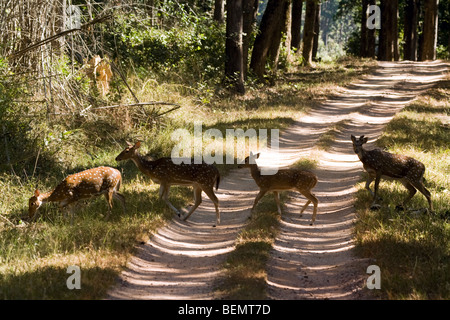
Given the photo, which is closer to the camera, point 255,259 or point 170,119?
point 255,259

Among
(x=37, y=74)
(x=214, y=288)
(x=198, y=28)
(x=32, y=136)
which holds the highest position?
(x=198, y=28)

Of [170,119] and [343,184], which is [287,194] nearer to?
[343,184]

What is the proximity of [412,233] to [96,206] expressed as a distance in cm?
613

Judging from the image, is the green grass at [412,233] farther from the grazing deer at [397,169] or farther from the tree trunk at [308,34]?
the tree trunk at [308,34]

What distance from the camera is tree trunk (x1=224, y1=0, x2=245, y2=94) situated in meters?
24.7

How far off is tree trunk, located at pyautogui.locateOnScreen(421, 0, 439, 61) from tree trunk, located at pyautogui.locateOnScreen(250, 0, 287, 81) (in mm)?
16351

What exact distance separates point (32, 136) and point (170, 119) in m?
4.96

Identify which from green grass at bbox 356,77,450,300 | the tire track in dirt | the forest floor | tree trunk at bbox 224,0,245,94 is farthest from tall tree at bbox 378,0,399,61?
green grass at bbox 356,77,450,300

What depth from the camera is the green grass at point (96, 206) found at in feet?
28.5

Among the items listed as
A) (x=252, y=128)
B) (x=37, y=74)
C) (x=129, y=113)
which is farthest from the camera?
(x=252, y=128)

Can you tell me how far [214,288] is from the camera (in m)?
8.51

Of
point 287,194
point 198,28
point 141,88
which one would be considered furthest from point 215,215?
point 198,28

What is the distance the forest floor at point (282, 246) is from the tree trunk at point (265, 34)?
1072 cm

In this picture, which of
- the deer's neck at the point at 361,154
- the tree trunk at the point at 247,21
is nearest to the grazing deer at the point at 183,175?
the deer's neck at the point at 361,154
